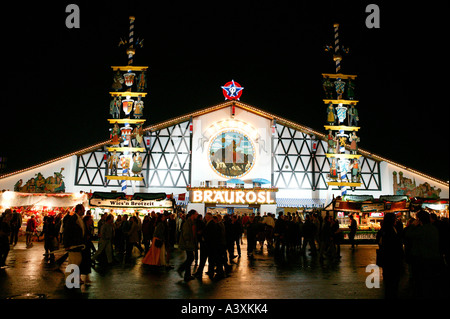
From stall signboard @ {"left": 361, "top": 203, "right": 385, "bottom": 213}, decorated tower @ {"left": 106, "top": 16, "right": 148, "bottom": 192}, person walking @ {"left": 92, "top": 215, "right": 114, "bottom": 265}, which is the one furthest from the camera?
decorated tower @ {"left": 106, "top": 16, "right": 148, "bottom": 192}

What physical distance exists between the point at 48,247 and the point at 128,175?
15182mm

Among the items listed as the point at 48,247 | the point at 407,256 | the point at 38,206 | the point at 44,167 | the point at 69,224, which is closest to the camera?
the point at 407,256

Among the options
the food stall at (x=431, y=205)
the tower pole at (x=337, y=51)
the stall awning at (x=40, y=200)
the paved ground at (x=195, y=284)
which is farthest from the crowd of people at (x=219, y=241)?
the tower pole at (x=337, y=51)

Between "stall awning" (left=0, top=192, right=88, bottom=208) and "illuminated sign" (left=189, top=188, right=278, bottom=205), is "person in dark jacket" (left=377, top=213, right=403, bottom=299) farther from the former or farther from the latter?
"illuminated sign" (left=189, top=188, right=278, bottom=205)

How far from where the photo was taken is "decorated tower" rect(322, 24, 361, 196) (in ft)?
93.2

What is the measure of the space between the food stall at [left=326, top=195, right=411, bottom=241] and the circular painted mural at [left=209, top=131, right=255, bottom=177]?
36.2 feet

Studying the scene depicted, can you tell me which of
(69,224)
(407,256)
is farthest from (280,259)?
(69,224)

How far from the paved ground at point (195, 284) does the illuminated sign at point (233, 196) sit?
16.7 m

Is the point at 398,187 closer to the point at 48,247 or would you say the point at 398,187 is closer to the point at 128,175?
the point at 128,175

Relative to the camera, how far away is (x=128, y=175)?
27891 mm

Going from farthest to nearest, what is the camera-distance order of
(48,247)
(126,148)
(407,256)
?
1. (126,148)
2. (48,247)
3. (407,256)

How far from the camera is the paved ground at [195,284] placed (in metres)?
6.98

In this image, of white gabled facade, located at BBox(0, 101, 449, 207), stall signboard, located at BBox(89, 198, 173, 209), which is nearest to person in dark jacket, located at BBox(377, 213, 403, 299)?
stall signboard, located at BBox(89, 198, 173, 209)

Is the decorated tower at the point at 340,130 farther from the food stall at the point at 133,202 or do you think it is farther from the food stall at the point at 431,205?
the food stall at the point at 133,202
